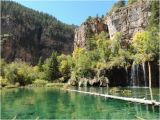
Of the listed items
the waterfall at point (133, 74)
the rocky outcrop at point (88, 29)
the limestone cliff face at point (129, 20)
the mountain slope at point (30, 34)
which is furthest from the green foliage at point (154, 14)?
the mountain slope at point (30, 34)

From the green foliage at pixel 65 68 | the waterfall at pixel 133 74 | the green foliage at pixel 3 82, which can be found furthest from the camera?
the green foliage at pixel 65 68

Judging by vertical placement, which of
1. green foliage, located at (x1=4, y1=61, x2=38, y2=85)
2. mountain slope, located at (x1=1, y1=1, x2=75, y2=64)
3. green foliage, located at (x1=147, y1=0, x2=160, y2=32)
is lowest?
green foliage, located at (x1=4, y1=61, x2=38, y2=85)

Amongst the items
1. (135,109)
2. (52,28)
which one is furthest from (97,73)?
(52,28)

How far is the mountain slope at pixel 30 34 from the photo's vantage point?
148 meters

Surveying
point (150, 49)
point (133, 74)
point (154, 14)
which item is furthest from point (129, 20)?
point (133, 74)

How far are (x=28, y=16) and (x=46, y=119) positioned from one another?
480ft

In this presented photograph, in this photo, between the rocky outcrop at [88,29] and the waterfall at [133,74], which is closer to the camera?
the waterfall at [133,74]

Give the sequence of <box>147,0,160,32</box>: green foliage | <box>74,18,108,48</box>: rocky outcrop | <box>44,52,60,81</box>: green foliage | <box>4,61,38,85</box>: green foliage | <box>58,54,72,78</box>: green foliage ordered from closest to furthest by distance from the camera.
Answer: <box>147,0,160,32</box>: green foliage
<box>4,61,38,85</box>: green foliage
<box>58,54,72,78</box>: green foliage
<box>44,52,60,81</box>: green foliage
<box>74,18,108,48</box>: rocky outcrop

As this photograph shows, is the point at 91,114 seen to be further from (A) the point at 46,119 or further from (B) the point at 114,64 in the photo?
(B) the point at 114,64

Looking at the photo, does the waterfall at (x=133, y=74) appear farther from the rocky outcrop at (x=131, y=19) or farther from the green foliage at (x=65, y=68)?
the green foliage at (x=65, y=68)

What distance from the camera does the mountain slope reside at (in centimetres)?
14800

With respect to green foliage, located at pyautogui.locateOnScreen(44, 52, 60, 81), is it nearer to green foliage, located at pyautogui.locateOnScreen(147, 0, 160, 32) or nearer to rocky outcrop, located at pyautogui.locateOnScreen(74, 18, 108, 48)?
rocky outcrop, located at pyautogui.locateOnScreen(74, 18, 108, 48)

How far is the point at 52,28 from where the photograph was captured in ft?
541

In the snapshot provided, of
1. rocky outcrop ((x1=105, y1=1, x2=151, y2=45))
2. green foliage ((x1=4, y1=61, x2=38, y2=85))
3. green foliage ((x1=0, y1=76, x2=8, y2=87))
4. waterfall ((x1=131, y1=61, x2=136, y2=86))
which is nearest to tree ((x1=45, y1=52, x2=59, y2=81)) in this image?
green foliage ((x1=4, y1=61, x2=38, y2=85))
